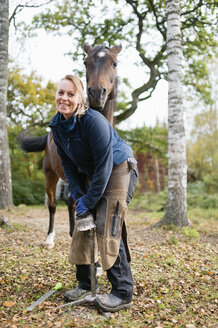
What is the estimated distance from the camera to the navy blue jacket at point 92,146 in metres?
2.26

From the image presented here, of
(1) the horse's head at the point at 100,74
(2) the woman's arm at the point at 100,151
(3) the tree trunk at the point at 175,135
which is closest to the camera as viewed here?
(2) the woman's arm at the point at 100,151

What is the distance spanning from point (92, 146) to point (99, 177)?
0.25 meters

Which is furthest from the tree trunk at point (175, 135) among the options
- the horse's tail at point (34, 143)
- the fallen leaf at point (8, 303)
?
the fallen leaf at point (8, 303)

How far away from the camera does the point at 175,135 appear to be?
21.3 ft

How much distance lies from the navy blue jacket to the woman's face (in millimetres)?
80

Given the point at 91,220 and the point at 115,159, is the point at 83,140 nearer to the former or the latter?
the point at 115,159

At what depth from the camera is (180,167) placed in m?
6.42

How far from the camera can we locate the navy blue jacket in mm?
2258

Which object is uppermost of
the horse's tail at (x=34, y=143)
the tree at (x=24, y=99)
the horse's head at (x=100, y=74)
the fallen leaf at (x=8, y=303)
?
the tree at (x=24, y=99)

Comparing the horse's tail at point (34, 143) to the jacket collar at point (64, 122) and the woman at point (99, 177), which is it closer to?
the woman at point (99, 177)

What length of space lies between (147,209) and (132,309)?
1048 cm

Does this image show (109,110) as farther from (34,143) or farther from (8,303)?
(34,143)

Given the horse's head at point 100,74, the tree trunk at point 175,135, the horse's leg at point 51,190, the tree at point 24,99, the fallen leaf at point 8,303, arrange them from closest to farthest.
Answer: the fallen leaf at point 8,303 → the horse's head at point 100,74 → the horse's leg at point 51,190 → the tree trunk at point 175,135 → the tree at point 24,99

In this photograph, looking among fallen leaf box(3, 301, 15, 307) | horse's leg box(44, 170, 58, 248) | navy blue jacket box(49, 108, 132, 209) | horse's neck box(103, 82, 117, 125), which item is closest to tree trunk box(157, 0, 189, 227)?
horse's leg box(44, 170, 58, 248)
